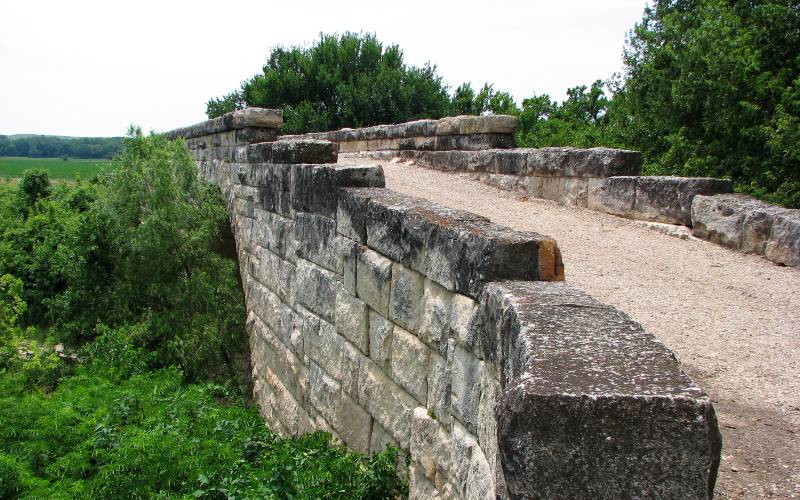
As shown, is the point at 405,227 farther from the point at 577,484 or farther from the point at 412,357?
the point at 577,484

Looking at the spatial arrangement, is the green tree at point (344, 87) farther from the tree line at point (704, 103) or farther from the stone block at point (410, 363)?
the stone block at point (410, 363)

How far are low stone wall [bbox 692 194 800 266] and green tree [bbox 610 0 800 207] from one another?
4.42m

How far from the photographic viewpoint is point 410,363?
12.4ft

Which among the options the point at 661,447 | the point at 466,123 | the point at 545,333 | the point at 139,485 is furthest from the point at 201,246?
the point at 661,447

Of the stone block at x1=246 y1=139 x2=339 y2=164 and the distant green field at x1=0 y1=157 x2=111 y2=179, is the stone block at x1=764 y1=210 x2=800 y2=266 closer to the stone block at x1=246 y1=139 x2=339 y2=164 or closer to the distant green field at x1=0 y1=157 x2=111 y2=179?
the stone block at x1=246 y1=139 x2=339 y2=164

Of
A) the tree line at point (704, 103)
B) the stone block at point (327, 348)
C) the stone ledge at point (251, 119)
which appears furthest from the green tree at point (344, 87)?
the stone block at point (327, 348)

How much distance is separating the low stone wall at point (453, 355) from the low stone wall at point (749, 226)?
314cm

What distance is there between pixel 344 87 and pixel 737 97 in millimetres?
15270

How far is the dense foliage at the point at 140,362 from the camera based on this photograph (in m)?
4.15

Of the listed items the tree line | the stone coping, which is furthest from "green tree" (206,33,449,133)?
the stone coping

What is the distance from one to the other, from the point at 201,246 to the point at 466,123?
4362 mm

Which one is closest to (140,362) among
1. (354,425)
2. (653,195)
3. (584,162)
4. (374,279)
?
(354,425)

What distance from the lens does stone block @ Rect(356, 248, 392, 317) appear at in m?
4.08

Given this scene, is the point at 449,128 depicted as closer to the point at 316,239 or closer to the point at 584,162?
the point at 584,162
